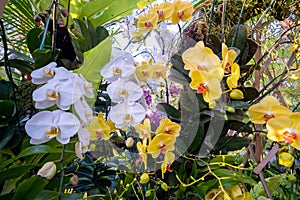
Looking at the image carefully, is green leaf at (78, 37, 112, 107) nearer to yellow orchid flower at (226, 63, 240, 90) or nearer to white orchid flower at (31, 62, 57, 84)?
white orchid flower at (31, 62, 57, 84)

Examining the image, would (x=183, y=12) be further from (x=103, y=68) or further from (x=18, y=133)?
(x=18, y=133)

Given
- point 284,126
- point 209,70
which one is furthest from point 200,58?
point 284,126

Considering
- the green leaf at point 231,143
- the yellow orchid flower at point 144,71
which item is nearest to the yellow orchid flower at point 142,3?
the yellow orchid flower at point 144,71

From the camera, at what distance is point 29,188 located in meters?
0.39

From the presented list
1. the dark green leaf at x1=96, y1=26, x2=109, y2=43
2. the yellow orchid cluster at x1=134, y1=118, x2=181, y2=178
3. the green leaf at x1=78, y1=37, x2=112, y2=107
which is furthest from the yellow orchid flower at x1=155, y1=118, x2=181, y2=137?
the dark green leaf at x1=96, y1=26, x2=109, y2=43

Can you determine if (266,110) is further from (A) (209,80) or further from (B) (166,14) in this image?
(B) (166,14)

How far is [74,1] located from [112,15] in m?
0.08

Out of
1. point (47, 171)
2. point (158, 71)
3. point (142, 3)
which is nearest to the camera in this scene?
point (47, 171)

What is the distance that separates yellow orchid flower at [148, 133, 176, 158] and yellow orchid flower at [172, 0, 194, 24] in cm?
18

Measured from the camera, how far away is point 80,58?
1.74ft

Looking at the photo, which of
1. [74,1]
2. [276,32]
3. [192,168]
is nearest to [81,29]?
[74,1]

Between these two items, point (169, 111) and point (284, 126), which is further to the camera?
point (169, 111)

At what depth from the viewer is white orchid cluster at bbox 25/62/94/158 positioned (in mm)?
356

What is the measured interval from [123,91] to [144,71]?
5 cm
